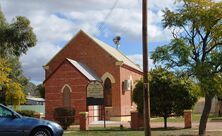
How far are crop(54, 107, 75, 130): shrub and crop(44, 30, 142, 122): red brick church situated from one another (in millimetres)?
8748

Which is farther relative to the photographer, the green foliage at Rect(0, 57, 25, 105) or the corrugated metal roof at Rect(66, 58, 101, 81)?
the corrugated metal roof at Rect(66, 58, 101, 81)

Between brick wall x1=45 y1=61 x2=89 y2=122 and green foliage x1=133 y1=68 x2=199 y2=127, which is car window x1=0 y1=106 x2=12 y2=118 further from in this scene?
brick wall x1=45 y1=61 x2=89 y2=122

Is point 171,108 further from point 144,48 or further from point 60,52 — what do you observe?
point 60,52

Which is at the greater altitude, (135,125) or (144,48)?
(144,48)

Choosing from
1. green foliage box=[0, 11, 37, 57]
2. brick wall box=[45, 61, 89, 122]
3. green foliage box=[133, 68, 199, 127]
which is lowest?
green foliage box=[133, 68, 199, 127]

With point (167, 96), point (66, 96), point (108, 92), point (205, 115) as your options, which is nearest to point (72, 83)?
point (66, 96)

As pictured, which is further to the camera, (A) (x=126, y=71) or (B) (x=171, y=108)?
(A) (x=126, y=71)

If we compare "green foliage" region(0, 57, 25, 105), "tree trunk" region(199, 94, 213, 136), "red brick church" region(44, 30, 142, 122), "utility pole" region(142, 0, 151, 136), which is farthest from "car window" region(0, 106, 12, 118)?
"red brick church" region(44, 30, 142, 122)

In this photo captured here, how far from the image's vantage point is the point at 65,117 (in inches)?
1361

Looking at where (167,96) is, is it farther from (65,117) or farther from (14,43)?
(14,43)

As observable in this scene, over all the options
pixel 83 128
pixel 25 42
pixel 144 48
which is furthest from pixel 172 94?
pixel 25 42

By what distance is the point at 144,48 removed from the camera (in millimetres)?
21000

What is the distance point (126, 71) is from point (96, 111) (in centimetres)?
920

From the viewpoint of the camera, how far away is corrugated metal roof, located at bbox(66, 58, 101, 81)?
155 feet
